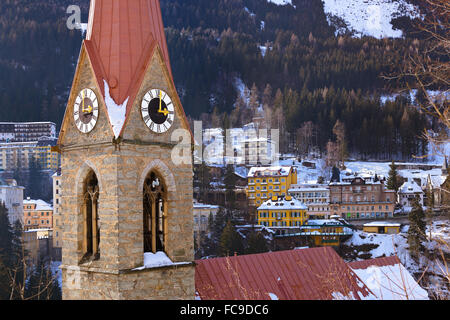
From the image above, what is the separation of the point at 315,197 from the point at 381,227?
14179mm

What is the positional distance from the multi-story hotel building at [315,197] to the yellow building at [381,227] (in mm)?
10049

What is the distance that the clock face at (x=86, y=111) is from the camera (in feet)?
52.2

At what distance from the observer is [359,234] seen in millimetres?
85688

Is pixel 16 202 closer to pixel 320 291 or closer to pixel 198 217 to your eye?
pixel 198 217

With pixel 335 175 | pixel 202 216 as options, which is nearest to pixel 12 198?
pixel 202 216

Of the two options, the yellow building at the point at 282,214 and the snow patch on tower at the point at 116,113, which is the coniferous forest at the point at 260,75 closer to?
the yellow building at the point at 282,214

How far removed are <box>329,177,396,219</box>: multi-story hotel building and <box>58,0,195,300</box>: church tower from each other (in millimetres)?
82545

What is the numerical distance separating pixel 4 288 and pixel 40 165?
227ft

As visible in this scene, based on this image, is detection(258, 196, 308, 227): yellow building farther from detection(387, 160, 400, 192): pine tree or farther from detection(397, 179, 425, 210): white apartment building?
detection(387, 160, 400, 192): pine tree

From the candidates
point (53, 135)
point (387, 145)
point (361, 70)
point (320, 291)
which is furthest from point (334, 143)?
point (320, 291)

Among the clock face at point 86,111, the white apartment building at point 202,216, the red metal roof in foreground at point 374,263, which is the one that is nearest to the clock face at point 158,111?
the clock face at point 86,111

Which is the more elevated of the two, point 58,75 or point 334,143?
point 58,75

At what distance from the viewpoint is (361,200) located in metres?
98.7
